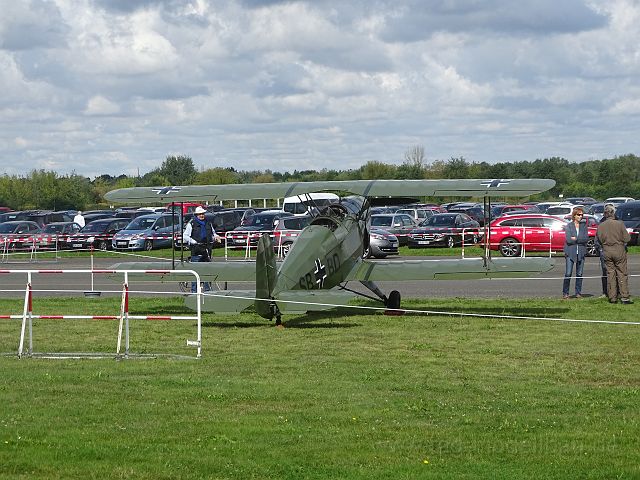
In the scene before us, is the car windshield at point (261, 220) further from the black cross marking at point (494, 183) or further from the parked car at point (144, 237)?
the black cross marking at point (494, 183)

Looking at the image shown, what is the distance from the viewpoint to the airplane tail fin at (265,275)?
1675 centimetres

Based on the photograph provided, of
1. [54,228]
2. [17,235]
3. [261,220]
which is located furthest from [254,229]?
[54,228]

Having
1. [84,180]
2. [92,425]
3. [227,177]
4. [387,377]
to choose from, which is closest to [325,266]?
[387,377]

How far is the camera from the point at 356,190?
20.5 meters

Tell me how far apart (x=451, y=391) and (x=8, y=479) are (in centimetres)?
541

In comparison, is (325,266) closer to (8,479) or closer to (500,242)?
(8,479)

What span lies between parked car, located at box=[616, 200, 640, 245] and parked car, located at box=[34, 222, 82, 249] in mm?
23535

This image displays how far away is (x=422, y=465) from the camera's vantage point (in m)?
8.64

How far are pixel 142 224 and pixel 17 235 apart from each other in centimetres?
566

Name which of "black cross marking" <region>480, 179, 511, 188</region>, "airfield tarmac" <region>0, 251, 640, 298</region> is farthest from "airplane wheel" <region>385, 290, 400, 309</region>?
"airfield tarmac" <region>0, 251, 640, 298</region>

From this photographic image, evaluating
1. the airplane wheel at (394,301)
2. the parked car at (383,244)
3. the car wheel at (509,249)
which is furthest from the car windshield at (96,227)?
the airplane wheel at (394,301)

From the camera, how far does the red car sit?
39.5 meters

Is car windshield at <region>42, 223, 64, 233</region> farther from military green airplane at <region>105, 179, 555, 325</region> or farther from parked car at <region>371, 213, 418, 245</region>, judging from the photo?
military green airplane at <region>105, 179, 555, 325</region>

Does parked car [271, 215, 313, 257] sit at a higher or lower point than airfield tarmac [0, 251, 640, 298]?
higher
